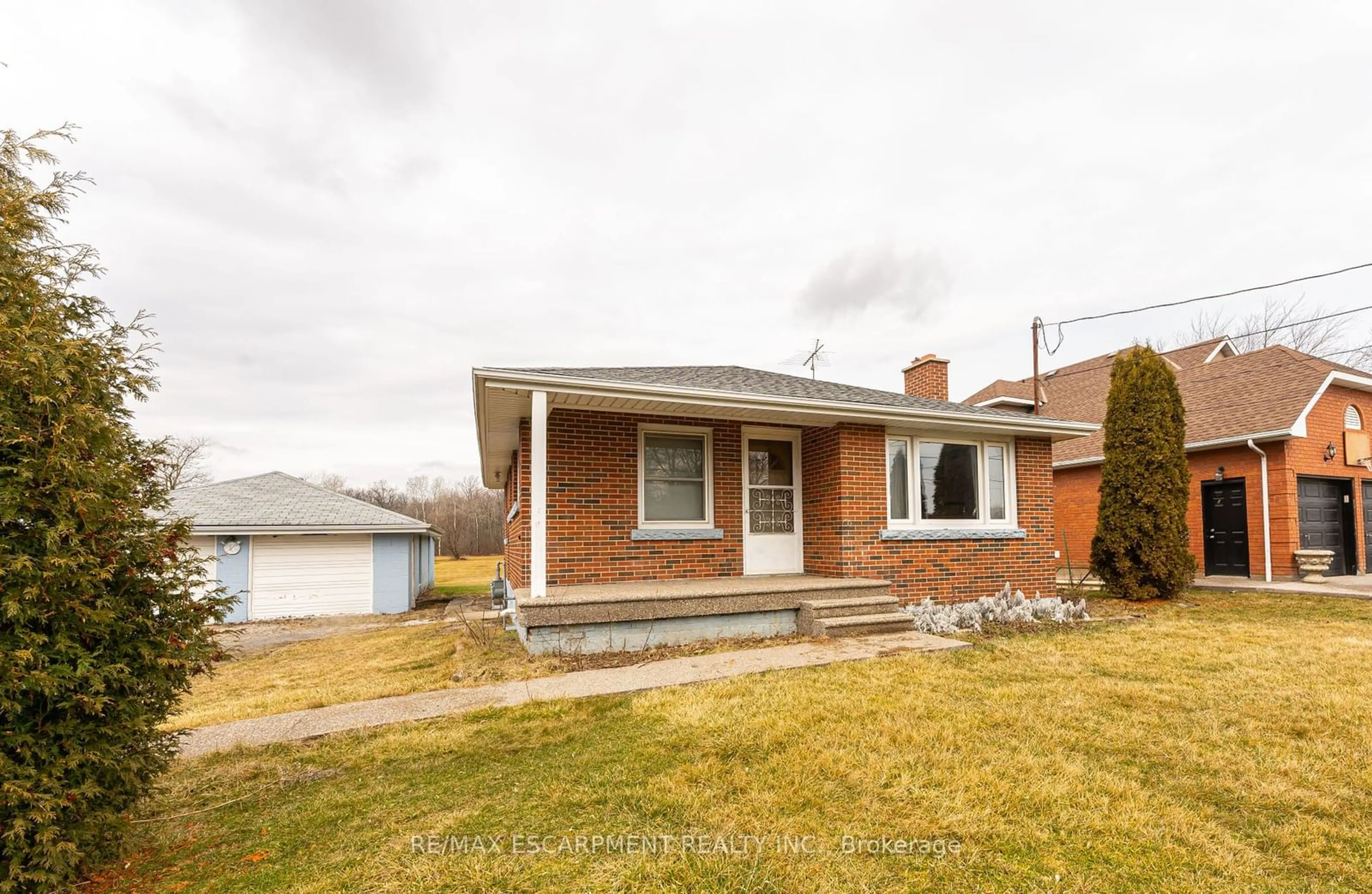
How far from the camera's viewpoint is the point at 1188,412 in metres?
14.5

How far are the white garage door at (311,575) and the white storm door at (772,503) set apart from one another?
40.9ft

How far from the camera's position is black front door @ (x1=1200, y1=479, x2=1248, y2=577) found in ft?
41.7

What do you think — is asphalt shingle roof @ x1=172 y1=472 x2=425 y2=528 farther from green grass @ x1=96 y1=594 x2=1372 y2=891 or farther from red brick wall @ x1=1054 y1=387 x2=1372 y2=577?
red brick wall @ x1=1054 y1=387 x2=1372 y2=577

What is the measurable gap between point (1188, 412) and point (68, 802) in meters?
19.1

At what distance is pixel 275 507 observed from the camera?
653 inches

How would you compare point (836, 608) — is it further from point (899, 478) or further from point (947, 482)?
point (947, 482)

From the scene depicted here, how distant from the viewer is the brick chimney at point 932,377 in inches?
446

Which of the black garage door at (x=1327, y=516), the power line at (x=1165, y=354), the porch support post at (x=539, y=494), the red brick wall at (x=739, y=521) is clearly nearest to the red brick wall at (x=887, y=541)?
the red brick wall at (x=739, y=521)

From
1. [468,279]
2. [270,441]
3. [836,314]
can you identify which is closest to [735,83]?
[468,279]

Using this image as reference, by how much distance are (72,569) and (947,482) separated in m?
9.35

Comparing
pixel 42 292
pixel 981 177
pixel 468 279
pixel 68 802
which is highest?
pixel 981 177

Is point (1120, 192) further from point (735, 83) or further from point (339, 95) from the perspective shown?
point (339, 95)

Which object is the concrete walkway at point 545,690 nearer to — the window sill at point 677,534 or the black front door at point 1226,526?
the window sill at point 677,534

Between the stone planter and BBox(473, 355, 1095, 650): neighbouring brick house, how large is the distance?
21.1 ft
